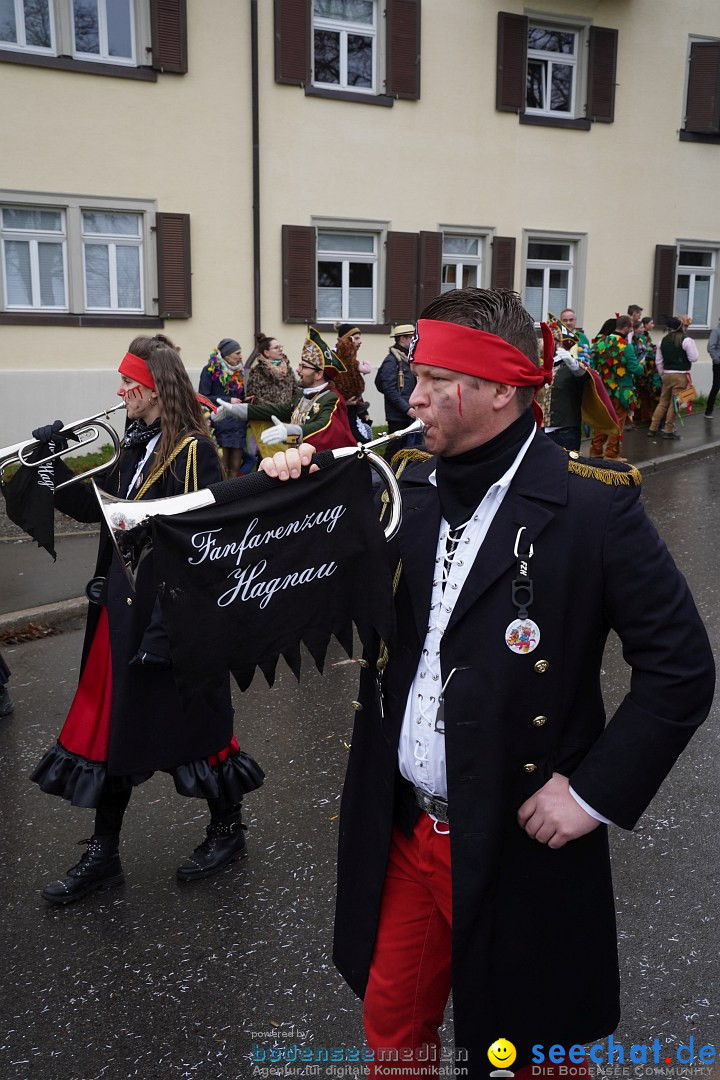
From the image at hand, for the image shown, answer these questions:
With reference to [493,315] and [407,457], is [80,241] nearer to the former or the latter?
[407,457]

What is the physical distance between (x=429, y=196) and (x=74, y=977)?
14.4 m

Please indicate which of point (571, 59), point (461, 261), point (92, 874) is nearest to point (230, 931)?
point (92, 874)

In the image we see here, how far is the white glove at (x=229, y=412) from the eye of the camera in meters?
10.3

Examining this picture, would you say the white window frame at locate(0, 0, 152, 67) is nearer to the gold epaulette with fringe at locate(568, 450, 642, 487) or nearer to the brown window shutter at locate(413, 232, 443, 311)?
the brown window shutter at locate(413, 232, 443, 311)

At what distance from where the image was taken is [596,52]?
56.1 feet

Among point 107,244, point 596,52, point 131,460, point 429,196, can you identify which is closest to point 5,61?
point 107,244

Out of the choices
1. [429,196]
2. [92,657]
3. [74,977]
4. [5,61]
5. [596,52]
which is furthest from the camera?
[596,52]

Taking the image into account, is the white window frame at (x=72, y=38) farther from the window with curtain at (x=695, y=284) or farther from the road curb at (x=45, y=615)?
the window with curtain at (x=695, y=284)

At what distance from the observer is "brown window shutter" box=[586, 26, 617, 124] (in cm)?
1709

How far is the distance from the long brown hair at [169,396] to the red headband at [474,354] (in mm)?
1816

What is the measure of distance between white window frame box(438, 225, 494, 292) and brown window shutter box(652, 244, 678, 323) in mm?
3608

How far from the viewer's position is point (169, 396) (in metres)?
3.73

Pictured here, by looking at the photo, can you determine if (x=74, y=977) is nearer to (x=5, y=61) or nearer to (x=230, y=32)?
(x=5, y=61)

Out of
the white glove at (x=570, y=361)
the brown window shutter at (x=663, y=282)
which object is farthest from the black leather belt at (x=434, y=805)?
Answer: the brown window shutter at (x=663, y=282)
